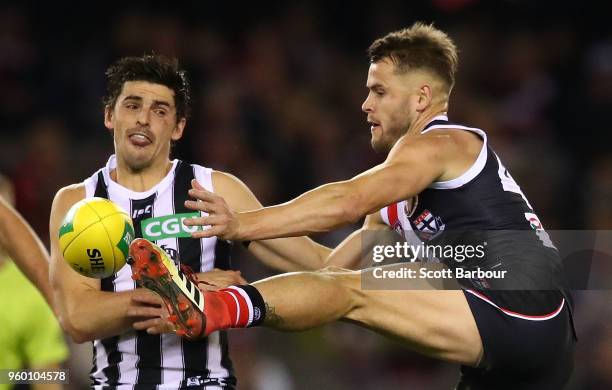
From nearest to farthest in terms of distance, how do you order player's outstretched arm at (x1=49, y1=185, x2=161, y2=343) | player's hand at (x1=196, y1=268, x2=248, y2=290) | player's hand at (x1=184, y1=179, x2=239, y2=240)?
player's hand at (x1=184, y1=179, x2=239, y2=240)
player's outstretched arm at (x1=49, y1=185, x2=161, y2=343)
player's hand at (x1=196, y1=268, x2=248, y2=290)

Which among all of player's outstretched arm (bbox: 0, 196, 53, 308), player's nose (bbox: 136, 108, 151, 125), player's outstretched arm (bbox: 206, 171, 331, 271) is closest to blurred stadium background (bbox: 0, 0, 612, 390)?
player's outstretched arm (bbox: 206, 171, 331, 271)

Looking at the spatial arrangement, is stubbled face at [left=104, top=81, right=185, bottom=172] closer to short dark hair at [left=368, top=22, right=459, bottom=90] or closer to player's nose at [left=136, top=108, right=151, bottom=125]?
player's nose at [left=136, top=108, right=151, bottom=125]

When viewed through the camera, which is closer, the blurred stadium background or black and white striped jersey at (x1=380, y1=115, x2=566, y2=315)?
black and white striped jersey at (x1=380, y1=115, x2=566, y2=315)

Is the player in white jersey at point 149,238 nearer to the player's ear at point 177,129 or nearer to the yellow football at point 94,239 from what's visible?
the player's ear at point 177,129

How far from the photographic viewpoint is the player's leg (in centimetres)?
455

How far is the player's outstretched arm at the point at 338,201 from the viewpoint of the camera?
444 cm

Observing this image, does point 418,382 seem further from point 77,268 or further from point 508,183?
point 77,268

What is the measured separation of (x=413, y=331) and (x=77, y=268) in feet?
5.28

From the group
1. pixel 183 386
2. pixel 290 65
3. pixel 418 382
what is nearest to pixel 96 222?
pixel 183 386

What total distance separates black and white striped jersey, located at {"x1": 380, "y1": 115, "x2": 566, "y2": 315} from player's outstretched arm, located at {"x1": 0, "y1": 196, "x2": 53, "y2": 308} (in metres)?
2.16

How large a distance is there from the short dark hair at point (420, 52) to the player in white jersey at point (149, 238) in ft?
3.64

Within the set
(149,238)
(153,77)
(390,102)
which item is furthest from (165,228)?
(390,102)

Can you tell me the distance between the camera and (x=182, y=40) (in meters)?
11.7

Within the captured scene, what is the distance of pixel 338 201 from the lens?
4.67m
